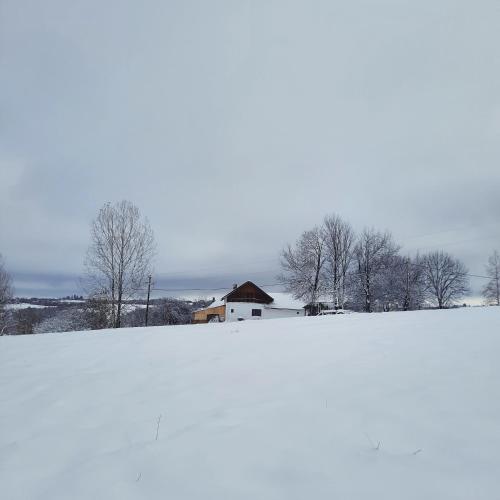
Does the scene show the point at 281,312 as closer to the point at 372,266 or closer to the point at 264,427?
the point at 372,266

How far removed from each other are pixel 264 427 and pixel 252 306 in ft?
147

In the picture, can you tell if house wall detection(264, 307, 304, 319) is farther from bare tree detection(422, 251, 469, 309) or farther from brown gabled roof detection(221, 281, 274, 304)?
bare tree detection(422, 251, 469, 309)

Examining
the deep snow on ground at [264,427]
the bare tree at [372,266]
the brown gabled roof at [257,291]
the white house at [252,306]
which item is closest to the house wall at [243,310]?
the white house at [252,306]

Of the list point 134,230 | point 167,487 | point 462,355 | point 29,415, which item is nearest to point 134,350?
point 29,415

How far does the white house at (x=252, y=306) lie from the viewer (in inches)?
1813

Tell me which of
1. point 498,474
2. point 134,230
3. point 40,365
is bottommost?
point 40,365

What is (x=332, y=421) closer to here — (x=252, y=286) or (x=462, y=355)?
(x=462, y=355)

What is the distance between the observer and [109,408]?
9.55 feet

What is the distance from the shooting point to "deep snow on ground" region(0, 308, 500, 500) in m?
1.73

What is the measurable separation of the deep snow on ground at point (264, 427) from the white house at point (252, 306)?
42.0 meters

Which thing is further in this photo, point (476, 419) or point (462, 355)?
point (462, 355)

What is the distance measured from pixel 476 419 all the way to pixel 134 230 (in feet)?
65.6

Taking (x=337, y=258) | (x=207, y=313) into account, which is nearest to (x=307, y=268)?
(x=337, y=258)

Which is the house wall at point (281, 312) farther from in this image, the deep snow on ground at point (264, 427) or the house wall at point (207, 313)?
the deep snow on ground at point (264, 427)
